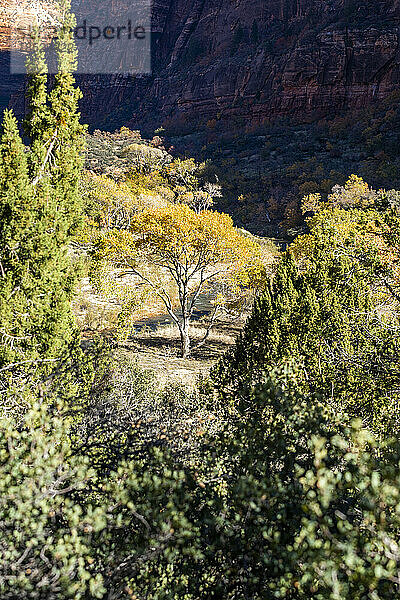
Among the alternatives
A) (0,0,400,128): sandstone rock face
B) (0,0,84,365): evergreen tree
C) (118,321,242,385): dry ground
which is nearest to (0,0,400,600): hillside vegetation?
(0,0,84,365): evergreen tree

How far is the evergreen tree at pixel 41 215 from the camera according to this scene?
6441 millimetres

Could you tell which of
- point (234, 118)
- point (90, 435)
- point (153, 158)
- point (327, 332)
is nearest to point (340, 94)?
point (234, 118)

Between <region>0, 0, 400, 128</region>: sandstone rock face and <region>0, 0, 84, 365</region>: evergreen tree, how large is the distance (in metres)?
68.6

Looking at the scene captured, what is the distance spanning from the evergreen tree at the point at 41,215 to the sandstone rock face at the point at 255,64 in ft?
225

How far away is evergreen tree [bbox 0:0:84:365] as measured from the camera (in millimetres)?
6441

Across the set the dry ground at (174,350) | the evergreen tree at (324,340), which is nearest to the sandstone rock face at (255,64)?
the dry ground at (174,350)

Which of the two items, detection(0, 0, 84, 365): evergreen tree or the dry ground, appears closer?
detection(0, 0, 84, 365): evergreen tree

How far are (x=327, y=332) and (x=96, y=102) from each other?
427 feet

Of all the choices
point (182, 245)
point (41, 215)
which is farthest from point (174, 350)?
point (41, 215)

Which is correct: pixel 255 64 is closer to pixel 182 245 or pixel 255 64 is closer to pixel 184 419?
pixel 182 245

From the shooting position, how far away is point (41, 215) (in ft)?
22.2

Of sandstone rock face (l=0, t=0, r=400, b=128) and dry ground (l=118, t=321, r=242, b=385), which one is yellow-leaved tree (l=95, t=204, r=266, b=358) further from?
sandstone rock face (l=0, t=0, r=400, b=128)

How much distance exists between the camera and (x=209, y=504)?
3.02m

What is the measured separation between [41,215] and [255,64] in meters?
88.9
